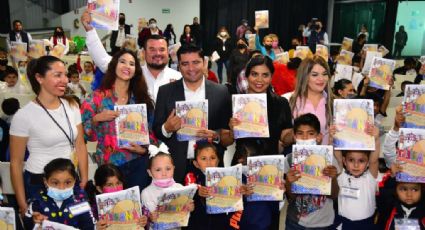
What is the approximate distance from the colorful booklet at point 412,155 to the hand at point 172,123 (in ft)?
4.82

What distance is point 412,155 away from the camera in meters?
2.76

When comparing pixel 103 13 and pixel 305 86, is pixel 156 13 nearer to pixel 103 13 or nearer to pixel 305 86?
pixel 103 13

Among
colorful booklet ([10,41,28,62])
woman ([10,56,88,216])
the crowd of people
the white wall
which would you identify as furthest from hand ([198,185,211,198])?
the white wall

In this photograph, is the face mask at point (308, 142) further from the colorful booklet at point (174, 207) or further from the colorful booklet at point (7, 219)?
the colorful booklet at point (7, 219)

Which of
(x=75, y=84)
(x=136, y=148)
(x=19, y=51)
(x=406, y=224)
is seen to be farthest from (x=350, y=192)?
(x=19, y=51)

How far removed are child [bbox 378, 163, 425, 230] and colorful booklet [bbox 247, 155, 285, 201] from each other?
0.73 metres

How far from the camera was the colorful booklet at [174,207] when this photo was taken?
8.18 feet

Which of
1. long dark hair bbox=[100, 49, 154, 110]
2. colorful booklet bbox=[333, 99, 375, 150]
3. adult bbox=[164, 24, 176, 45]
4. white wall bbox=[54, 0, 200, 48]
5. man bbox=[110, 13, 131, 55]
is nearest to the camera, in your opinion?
colorful booklet bbox=[333, 99, 375, 150]

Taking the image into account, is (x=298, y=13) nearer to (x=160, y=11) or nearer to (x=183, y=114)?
(x=160, y=11)

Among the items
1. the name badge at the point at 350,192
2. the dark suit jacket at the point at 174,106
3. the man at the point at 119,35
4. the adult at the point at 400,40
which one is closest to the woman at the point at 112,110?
the dark suit jacket at the point at 174,106

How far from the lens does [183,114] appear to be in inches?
114

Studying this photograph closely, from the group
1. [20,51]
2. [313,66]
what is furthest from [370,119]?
[20,51]

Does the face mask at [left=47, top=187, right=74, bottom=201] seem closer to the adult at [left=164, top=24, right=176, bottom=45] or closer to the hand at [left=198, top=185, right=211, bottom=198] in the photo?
the hand at [left=198, top=185, right=211, bottom=198]

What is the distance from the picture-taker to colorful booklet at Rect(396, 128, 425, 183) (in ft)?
8.98
